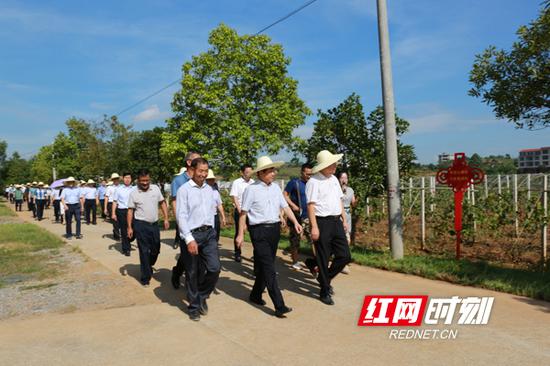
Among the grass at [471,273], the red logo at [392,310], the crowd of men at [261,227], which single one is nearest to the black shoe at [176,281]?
the crowd of men at [261,227]

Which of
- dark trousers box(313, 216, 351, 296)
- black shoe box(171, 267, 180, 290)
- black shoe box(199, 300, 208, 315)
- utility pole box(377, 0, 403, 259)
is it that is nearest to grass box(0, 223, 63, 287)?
black shoe box(171, 267, 180, 290)

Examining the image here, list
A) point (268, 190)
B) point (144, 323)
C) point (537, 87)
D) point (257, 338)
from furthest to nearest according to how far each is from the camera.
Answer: point (537, 87)
point (268, 190)
point (144, 323)
point (257, 338)

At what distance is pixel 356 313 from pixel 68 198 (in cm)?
997

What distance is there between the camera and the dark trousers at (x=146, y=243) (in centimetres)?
664

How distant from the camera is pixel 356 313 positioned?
497cm

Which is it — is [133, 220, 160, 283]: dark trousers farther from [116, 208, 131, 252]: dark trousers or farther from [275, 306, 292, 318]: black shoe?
[116, 208, 131, 252]: dark trousers

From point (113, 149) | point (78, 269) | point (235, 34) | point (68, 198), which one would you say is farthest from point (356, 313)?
point (113, 149)

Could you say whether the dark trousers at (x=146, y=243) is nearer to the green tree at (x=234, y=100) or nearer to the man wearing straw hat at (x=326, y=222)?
the man wearing straw hat at (x=326, y=222)

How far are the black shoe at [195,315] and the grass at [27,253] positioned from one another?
4.03 metres

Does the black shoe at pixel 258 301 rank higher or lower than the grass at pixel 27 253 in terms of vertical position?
higher

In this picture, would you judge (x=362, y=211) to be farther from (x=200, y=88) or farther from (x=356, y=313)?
(x=200, y=88)

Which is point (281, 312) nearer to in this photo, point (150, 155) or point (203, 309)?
point (203, 309)

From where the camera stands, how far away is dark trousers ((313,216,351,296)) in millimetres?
5426

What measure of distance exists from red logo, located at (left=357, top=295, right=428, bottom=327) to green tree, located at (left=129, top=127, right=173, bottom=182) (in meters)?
21.7
